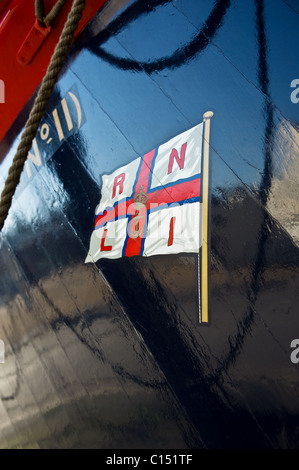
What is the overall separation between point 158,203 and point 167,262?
0.18m

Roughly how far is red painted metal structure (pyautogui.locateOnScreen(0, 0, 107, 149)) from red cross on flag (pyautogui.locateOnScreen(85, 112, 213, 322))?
0.70 m

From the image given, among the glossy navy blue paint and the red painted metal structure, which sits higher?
the red painted metal structure

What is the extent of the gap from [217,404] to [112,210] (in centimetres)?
69

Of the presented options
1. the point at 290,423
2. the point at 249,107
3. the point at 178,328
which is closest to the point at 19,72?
the point at 249,107

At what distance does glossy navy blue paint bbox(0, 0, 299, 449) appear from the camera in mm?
1140

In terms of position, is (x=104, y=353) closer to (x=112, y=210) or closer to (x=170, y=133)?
(x=112, y=210)

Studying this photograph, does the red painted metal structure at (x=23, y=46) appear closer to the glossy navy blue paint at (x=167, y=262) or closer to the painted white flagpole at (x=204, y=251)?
the glossy navy blue paint at (x=167, y=262)

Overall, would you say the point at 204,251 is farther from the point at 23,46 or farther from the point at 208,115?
the point at 23,46

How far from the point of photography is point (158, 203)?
1413 mm

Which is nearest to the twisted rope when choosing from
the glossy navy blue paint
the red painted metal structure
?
the glossy navy blue paint

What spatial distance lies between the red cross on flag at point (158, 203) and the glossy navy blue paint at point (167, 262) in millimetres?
38

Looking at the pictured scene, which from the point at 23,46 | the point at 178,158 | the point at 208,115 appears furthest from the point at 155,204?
the point at 23,46

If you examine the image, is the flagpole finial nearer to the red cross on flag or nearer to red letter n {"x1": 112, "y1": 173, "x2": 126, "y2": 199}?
the red cross on flag

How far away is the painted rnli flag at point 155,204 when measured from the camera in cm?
132
